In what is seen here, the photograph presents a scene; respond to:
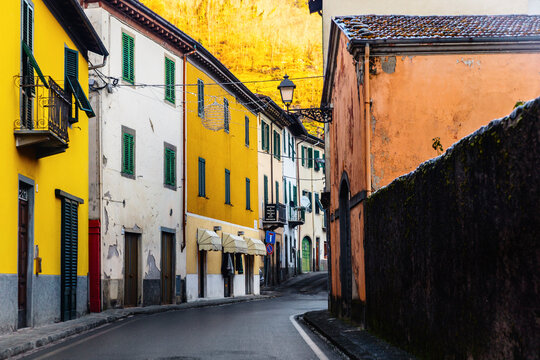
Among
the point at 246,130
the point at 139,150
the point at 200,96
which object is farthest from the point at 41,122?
the point at 246,130

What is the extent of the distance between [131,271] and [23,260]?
33.0 ft

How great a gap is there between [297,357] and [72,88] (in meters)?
10.4

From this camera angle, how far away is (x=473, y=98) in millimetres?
15516

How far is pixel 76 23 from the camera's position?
19.6m

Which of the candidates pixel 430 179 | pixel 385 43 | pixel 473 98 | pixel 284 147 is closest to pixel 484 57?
pixel 473 98

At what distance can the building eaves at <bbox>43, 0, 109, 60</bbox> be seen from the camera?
59.7ft

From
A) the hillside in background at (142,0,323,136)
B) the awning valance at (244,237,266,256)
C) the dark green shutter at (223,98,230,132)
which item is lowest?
the awning valance at (244,237,266,256)

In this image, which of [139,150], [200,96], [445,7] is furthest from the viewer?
[200,96]

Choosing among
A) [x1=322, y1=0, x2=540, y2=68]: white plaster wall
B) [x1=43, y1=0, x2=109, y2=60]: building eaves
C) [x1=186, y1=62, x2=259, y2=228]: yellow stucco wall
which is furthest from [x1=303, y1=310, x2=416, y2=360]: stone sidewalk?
[x1=186, y1=62, x2=259, y2=228]: yellow stucco wall

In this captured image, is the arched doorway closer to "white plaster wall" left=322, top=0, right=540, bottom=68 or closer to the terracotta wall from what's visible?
the terracotta wall

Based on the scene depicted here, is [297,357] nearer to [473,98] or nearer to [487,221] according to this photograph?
[487,221]

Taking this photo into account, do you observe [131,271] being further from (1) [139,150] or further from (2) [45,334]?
(2) [45,334]

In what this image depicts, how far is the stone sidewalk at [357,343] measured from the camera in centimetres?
1023

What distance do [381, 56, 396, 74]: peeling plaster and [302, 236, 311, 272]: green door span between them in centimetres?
4626
